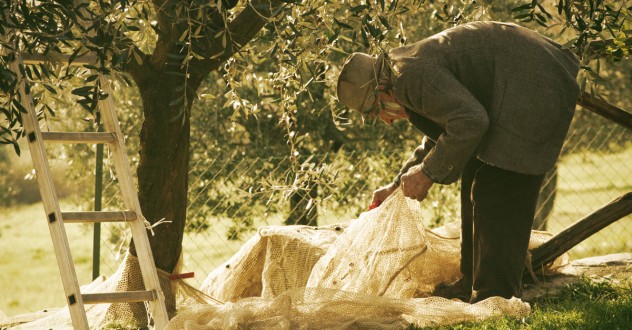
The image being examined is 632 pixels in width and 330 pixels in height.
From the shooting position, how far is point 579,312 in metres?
4.78

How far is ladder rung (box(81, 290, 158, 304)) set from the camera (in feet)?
14.7

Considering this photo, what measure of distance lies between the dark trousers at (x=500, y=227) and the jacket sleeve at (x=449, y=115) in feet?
1.21

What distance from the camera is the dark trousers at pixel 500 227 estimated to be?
5.02 meters

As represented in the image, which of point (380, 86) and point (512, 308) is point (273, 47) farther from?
point (512, 308)

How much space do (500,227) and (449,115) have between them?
779 mm

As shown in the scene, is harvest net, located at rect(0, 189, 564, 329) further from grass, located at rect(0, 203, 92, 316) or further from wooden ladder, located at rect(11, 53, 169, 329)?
grass, located at rect(0, 203, 92, 316)

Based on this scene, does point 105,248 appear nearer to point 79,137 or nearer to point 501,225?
point 79,137

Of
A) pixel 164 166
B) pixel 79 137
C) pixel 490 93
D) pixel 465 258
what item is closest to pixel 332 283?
pixel 465 258

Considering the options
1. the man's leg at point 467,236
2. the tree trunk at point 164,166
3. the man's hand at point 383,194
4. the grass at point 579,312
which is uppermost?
the tree trunk at point 164,166

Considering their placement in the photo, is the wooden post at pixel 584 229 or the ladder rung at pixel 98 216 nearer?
the ladder rung at pixel 98 216

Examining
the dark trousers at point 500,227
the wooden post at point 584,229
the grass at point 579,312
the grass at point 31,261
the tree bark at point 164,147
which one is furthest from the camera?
the grass at point 31,261

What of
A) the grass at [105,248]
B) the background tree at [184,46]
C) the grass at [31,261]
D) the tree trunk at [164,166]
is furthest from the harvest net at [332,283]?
the grass at [31,261]

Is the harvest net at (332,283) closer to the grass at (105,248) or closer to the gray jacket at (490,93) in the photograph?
the gray jacket at (490,93)

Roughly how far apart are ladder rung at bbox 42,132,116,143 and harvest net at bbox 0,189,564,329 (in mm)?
1028
